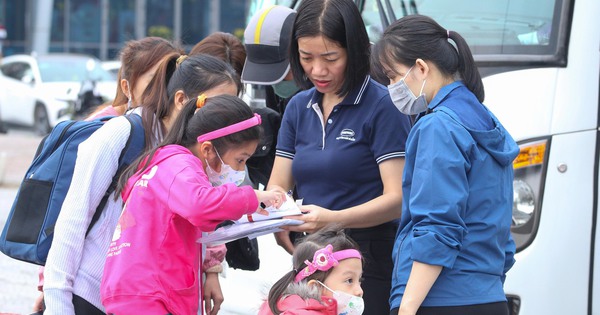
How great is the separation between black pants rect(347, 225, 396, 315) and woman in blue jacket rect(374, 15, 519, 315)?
1.56 ft

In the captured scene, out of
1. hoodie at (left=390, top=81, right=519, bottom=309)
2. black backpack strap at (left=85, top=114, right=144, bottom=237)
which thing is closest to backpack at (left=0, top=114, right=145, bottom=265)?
black backpack strap at (left=85, top=114, right=144, bottom=237)

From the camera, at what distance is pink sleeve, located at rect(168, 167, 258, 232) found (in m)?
2.86

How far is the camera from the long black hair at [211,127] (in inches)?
121

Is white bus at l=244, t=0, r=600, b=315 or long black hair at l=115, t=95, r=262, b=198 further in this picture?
white bus at l=244, t=0, r=600, b=315

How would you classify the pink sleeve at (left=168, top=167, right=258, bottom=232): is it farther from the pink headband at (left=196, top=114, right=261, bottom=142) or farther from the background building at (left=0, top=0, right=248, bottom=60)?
the background building at (left=0, top=0, right=248, bottom=60)

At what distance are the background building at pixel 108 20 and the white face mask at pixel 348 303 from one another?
114 feet

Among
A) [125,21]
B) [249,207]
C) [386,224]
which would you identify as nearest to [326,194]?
[386,224]

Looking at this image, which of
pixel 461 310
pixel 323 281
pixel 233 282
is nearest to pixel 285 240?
pixel 323 281

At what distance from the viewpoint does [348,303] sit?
125 inches

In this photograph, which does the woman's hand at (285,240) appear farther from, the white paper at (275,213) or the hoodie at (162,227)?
the hoodie at (162,227)

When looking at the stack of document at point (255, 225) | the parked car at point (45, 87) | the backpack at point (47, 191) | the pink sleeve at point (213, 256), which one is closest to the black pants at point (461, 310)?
the stack of document at point (255, 225)

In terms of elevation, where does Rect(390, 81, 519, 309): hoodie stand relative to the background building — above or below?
above

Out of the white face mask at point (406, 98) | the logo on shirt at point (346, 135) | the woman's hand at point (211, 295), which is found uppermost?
the white face mask at point (406, 98)

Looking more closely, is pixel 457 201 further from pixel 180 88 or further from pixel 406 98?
pixel 180 88
